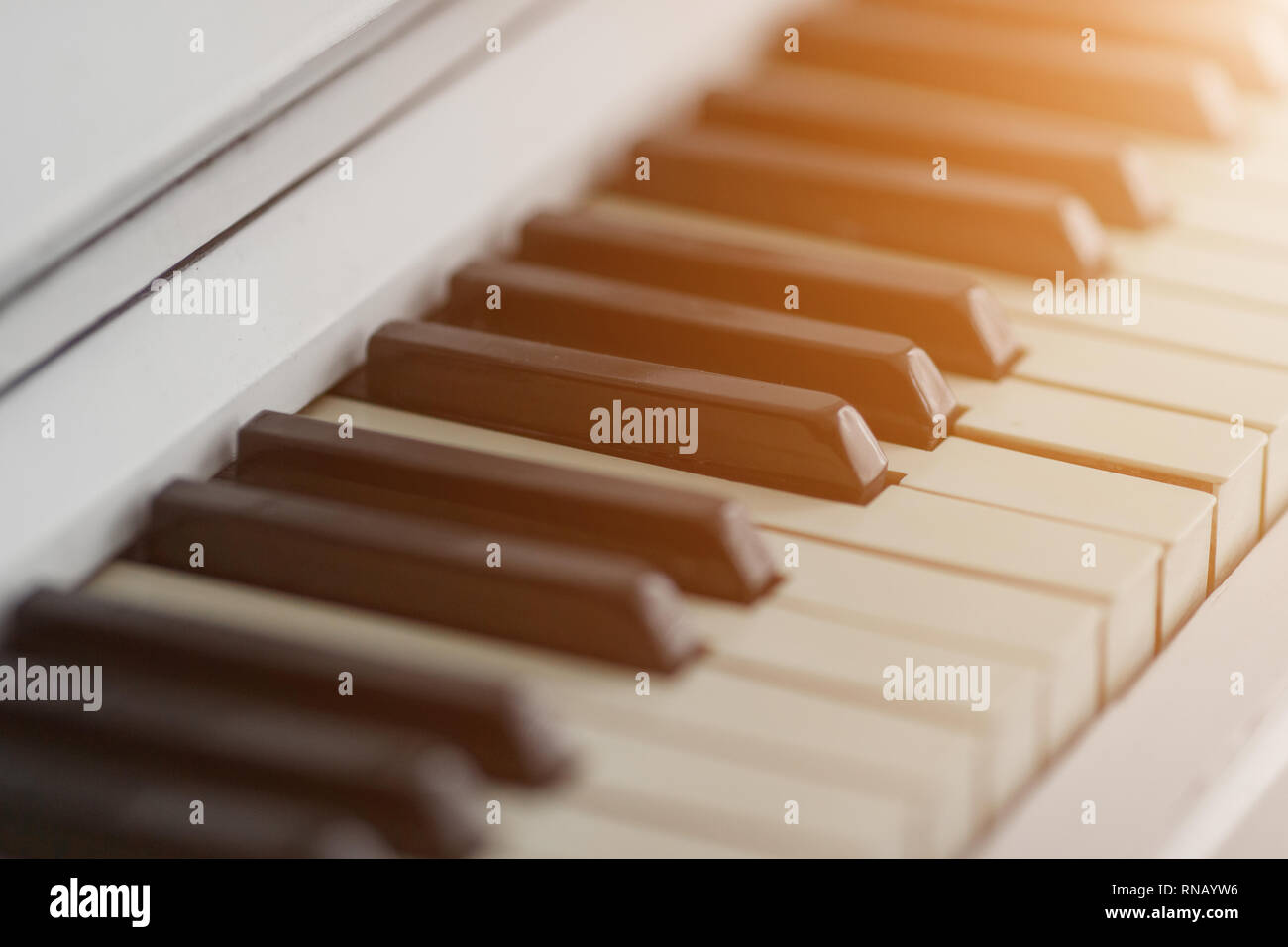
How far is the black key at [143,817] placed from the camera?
41.1 inches

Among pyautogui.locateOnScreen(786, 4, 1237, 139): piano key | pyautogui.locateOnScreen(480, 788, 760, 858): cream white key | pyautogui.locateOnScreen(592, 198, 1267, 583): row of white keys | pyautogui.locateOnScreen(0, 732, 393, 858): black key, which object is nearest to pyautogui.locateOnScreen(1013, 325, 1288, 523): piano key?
pyautogui.locateOnScreen(592, 198, 1267, 583): row of white keys

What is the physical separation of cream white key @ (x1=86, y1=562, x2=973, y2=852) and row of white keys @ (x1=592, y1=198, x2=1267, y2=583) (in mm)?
384

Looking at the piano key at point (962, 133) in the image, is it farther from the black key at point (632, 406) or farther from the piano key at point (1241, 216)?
the black key at point (632, 406)

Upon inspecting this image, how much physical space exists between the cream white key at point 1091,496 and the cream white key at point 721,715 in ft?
0.94

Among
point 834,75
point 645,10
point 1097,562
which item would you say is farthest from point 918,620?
point 834,75

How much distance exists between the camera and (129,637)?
1.22 meters

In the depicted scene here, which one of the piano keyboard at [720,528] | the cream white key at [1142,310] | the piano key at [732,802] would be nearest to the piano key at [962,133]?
the piano keyboard at [720,528]

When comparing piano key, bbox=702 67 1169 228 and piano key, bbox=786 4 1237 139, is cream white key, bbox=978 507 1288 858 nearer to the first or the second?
piano key, bbox=702 67 1169 228

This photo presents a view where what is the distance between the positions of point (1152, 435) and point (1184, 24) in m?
0.92

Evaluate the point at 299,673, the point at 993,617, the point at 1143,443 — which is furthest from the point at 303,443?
the point at 1143,443

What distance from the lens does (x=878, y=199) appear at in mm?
1848

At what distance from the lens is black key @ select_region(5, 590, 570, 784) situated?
3.67ft

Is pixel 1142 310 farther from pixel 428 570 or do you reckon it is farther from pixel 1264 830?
pixel 428 570
